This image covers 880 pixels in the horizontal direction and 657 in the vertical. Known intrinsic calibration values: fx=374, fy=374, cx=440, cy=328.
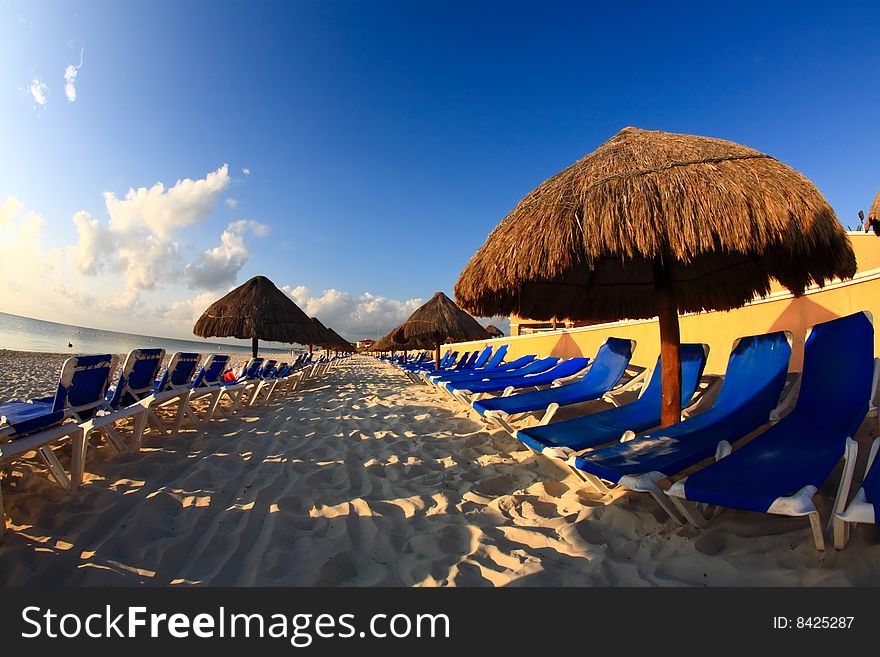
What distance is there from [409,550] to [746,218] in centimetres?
239

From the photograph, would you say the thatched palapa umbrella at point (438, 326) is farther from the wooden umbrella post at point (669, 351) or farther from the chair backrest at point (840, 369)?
the chair backrest at point (840, 369)

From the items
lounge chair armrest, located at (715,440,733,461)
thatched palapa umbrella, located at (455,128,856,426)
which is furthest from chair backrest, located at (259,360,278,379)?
lounge chair armrest, located at (715,440,733,461)

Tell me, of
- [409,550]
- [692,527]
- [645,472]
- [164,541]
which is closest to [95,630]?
[164,541]

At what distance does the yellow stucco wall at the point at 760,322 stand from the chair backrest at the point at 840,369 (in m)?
1.44

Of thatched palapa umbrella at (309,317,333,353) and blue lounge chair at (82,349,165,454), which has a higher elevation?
thatched palapa umbrella at (309,317,333,353)

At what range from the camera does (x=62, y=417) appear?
2.30 metres

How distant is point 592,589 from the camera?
1332mm

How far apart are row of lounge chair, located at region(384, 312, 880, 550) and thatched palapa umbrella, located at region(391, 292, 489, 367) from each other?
767 centimetres

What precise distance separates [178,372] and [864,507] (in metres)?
5.09

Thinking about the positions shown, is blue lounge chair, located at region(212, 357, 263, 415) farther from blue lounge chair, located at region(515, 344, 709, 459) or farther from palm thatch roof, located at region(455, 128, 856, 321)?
blue lounge chair, located at region(515, 344, 709, 459)

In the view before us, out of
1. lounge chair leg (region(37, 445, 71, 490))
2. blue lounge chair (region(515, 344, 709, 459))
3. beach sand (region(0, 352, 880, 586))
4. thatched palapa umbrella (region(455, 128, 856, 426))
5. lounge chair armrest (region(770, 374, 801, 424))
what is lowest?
beach sand (region(0, 352, 880, 586))

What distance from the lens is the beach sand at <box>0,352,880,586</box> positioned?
1.40 metres

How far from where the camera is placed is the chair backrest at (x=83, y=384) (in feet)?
7.89

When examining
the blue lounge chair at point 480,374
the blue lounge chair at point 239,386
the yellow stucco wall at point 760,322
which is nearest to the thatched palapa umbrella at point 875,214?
the yellow stucco wall at point 760,322
